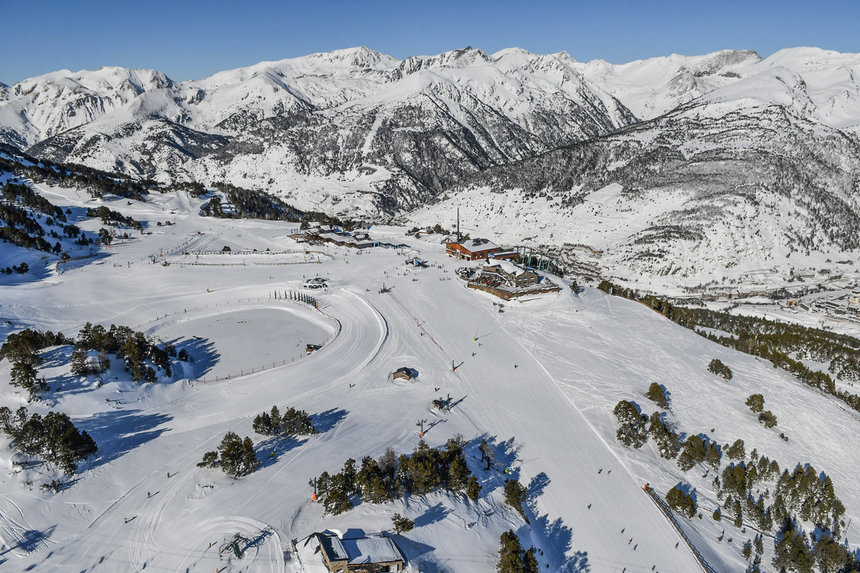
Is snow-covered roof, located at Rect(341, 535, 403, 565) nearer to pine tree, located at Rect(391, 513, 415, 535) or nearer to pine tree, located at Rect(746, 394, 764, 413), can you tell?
pine tree, located at Rect(391, 513, 415, 535)

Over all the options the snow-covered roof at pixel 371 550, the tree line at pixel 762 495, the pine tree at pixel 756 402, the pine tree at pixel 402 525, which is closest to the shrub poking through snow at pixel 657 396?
the tree line at pixel 762 495

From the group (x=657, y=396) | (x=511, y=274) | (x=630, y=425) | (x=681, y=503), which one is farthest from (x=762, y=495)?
(x=511, y=274)

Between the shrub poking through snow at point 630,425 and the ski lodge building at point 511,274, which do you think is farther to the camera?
the ski lodge building at point 511,274

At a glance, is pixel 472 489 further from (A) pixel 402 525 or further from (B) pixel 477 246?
(B) pixel 477 246

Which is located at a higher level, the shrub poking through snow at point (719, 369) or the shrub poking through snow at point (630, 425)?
the shrub poking through snow at point (719, 369)

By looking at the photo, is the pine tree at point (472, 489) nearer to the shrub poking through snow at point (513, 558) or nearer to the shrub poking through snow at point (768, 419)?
the shrub poking through snow at point (513, 558)

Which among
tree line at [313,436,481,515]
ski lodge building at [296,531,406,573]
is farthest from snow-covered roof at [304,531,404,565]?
tree line at [313,436,481,515]

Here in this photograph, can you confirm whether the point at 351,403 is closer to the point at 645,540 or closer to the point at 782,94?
the point at 645,540

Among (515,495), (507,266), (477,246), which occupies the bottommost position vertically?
(515,495)
